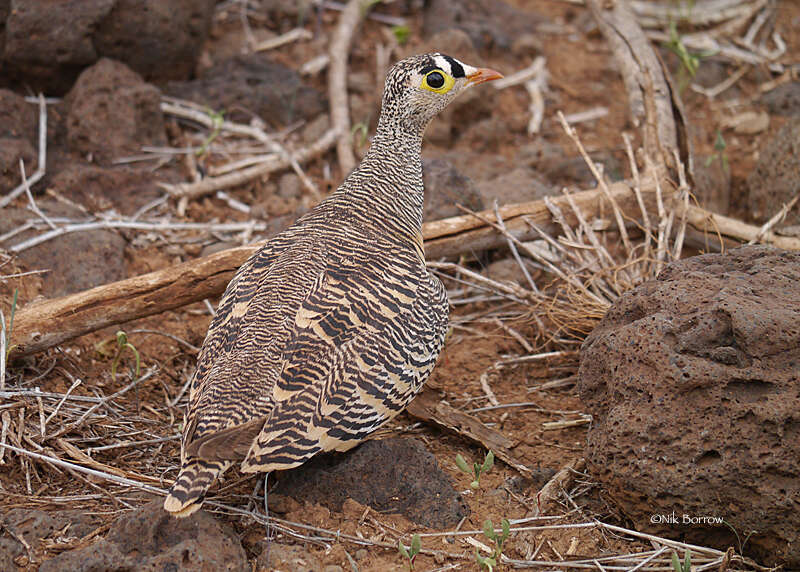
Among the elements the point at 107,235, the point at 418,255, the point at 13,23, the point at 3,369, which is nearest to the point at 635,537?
the point at 418,255

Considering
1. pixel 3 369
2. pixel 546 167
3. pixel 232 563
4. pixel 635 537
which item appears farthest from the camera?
pixel 546 167

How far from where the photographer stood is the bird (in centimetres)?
356

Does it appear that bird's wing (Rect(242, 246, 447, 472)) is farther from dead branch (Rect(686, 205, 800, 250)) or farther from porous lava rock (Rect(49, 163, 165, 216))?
porous lava rock (Rect(49, 163, 165, 216))

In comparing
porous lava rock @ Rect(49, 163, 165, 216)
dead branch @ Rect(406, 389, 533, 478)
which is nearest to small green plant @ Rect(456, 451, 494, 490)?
dead branch @ Rect(406, 389, 533, 478)

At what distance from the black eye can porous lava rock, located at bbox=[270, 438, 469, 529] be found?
2139 mm

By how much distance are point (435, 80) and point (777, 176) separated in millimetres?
3422

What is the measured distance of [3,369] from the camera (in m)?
4.43

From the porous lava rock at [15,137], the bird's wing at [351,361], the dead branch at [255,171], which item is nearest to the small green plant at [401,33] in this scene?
the dead branch at [255,171]

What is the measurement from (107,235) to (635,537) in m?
4.28

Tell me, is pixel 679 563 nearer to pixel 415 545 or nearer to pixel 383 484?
pixel 415 545

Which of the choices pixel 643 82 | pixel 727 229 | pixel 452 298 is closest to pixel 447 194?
pixel 452 298

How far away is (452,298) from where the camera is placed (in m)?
6.09

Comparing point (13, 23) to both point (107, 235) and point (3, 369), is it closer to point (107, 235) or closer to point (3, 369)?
point (107, 235)

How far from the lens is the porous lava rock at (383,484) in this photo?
12.8 feet
